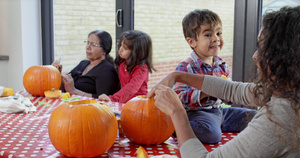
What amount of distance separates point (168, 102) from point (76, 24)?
3052mm

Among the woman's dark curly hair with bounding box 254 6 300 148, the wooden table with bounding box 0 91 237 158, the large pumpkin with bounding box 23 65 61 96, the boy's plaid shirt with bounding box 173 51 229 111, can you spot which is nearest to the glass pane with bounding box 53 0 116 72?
the large pumpkin with bounding box 23 65 61 96

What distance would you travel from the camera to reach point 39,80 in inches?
95.5

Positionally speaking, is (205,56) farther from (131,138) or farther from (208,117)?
(131,138)

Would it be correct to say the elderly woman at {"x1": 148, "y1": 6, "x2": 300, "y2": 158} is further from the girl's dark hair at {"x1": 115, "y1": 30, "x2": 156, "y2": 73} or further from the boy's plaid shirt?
the girl's dark hair at {"x1": 115, "y1": 30, "x2": 156, "y2": 73}

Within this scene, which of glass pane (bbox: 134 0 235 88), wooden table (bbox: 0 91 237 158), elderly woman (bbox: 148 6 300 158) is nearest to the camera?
elderly woman (bbox: 148 6 300 158)

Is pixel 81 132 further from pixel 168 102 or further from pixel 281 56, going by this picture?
pixel 281 56

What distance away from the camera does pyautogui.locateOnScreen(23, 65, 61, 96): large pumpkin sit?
7.98ft

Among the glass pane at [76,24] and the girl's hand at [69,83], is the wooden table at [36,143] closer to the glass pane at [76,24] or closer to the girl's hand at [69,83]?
the girl's hand at [69,83]

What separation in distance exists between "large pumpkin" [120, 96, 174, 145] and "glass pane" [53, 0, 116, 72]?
7.44 ft

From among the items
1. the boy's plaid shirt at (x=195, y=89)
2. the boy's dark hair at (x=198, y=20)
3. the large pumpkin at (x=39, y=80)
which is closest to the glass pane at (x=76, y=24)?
the large pumpkin at (x=39, y=80)

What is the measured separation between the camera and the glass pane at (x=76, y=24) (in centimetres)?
368

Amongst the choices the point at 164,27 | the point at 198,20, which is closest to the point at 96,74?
the point at 164,27

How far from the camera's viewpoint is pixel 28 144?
136 centimetres

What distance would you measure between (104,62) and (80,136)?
1729mm
